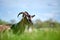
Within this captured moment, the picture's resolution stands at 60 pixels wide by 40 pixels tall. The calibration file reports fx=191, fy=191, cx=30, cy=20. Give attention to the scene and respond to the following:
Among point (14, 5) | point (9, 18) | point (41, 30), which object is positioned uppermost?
point (14, 5)

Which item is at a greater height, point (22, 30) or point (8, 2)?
point (8, 2)

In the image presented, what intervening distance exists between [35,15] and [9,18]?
23 centimetres

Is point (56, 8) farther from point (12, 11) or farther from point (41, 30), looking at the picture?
point (12, 11)

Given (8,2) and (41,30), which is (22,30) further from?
(8,2)

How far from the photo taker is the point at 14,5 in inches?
67.3

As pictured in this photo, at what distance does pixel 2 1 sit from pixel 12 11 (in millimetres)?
126

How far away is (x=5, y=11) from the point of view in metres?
1.70

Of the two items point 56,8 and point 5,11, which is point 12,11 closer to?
point 5,11

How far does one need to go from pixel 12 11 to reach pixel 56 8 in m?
0.39

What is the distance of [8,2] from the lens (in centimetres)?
170

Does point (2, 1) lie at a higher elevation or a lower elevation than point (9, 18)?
higher

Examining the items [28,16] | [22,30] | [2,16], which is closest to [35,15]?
[28,16]

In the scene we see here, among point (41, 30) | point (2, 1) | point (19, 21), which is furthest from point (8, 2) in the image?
point (41, 30)

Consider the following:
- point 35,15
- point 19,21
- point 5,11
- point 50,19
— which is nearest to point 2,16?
point 5,11
